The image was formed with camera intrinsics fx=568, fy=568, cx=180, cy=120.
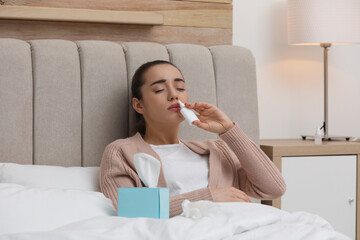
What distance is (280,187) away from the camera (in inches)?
75.5

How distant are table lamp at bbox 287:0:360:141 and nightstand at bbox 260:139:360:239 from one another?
0.47 meters

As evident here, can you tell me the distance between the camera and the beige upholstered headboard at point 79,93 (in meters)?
1.94

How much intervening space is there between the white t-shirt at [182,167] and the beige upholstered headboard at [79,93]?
0.67ft

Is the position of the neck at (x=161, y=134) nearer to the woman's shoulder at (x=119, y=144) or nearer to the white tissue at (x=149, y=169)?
the woman's shoulder at (x=119, y=144)

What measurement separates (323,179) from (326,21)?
0.69m

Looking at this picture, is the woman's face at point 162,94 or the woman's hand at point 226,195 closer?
the woman's hand at point 226,195

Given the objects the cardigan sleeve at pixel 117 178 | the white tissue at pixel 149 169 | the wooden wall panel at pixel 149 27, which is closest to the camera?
the white tissue at pixel 149 169

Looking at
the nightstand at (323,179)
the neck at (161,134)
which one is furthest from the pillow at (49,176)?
the nightstand at (323,179)

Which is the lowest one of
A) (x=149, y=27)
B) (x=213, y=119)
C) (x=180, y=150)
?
(x=180, y=150)

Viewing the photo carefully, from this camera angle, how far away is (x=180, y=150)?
1.96 meters

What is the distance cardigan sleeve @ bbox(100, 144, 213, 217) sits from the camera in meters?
1.71

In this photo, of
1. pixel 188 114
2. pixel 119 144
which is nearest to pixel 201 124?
pixel 188 114

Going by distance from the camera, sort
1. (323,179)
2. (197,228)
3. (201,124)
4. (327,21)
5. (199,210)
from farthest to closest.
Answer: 1. (327,21)
2. (323,179)
3. (201,124)
4. (199,210)
5. (197,228)

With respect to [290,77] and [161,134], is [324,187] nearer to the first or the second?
[290,77]
